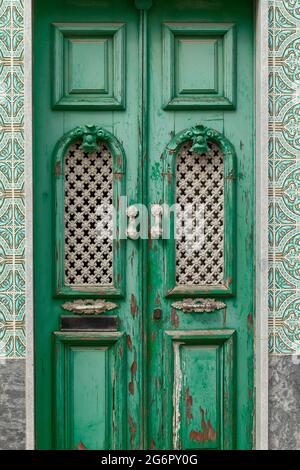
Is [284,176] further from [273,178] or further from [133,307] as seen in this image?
[133,307]

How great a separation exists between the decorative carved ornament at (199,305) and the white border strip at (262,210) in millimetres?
238

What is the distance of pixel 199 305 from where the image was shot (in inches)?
134

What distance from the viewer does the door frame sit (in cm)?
318

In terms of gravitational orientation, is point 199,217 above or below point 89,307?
above

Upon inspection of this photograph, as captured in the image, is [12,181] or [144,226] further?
[144,226]

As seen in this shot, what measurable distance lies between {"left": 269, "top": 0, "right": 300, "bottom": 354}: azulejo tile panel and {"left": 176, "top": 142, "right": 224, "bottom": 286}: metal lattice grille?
12.3 inches

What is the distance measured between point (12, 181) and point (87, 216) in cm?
45

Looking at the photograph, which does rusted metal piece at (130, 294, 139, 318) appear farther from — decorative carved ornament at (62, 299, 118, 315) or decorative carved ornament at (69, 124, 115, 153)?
decorative carved ornament at (69, 124, 115, 153)

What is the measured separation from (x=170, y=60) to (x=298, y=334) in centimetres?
161

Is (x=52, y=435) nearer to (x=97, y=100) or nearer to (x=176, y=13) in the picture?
(x=97, y=100)

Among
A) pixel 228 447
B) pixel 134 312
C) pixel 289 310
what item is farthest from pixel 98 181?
pixel 228 447

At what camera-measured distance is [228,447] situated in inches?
135

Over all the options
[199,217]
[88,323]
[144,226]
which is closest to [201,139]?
[199,217]

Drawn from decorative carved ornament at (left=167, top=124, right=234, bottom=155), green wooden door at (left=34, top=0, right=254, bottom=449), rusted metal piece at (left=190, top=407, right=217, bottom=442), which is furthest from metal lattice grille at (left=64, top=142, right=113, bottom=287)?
rusted metal piece at (left=190, top=407, right=217, bottom=442)
